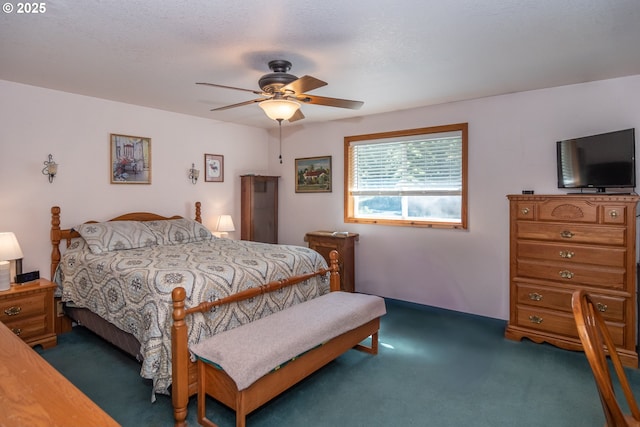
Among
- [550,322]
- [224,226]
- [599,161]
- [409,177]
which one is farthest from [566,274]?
[224,226]

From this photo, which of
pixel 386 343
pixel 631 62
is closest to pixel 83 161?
pixel 386 343

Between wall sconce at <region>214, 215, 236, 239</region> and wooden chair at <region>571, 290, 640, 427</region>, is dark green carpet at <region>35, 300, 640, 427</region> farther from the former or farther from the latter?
wall sconce at <region>214, 215, 236, 239</region>

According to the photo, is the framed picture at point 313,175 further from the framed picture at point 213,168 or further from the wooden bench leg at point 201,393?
the wooden bench leg at point 201,393

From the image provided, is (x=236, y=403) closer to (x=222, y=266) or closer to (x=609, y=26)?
(x=222, y=266)

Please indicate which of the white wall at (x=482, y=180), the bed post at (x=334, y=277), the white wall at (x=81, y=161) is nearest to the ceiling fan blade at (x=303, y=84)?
the bed post at (x=334, y=277)

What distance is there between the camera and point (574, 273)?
3.03 metres

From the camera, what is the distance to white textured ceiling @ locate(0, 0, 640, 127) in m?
2.02

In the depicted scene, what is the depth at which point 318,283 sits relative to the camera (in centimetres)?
327

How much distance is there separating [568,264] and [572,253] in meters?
0.10

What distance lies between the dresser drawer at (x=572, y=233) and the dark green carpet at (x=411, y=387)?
3.13 feet

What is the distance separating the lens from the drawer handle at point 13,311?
9.61 feet

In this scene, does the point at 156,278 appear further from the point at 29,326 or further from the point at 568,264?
the point at 568,264

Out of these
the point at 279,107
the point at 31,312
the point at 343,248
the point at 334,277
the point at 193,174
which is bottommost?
the point at 31,312

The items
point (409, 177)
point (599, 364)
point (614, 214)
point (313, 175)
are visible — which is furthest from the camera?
point (313, 175)
